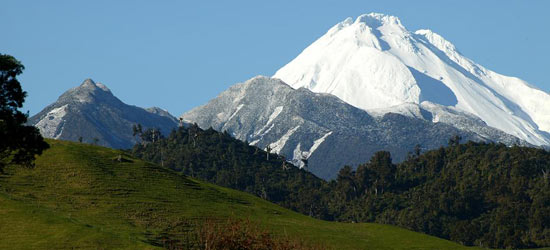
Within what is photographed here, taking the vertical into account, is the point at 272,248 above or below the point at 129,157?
below

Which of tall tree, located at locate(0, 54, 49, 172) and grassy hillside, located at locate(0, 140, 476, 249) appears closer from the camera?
tall tree, located at locate(0, 54, 49, 172)

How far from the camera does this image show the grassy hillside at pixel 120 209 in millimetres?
100312

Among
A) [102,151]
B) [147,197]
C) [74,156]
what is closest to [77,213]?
[147,197]

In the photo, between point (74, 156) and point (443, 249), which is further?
point (74, 156)

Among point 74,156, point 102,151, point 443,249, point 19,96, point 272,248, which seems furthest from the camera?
point 102,151

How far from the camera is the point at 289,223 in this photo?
5423 inches

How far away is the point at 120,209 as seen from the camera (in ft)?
415

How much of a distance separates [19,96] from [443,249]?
229 feet

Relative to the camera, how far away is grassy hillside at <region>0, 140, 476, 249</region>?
10031 cm

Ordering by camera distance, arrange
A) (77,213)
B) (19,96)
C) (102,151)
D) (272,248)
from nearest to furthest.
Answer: (272,248) → (19,96) → (77,213) → (102,151)

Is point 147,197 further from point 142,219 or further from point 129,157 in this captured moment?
point 129,157

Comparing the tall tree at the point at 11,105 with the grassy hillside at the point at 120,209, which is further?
the grassy hillside at the point at 120,209

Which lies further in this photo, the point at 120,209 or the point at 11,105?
the point at 120,209

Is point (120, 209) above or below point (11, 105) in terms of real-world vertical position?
below
